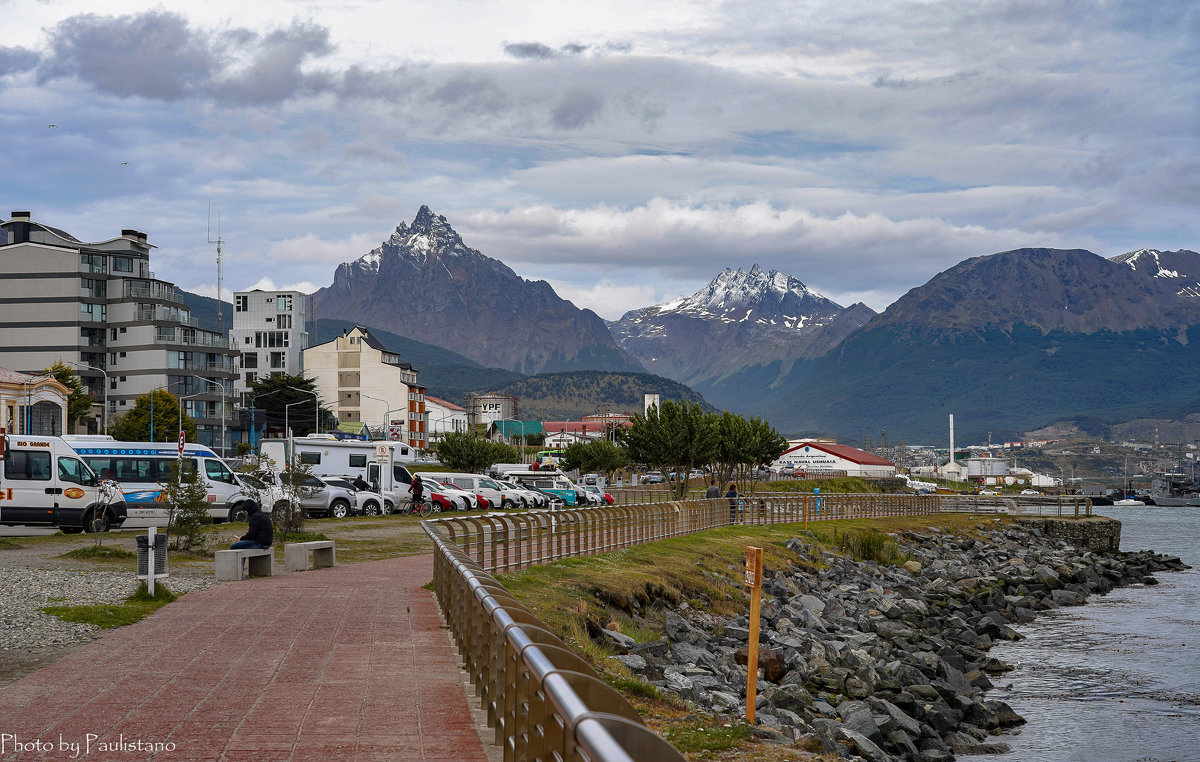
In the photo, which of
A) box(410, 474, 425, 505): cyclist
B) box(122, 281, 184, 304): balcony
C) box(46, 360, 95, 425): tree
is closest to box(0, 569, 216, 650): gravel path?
box(410, 474, 425, 505): cyclist

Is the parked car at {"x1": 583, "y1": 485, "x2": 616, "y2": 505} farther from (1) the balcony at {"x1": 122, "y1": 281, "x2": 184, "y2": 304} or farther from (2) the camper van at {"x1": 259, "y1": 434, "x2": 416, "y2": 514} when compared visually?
(1) the balcony at {"x1": 122, "y1": 281, "x2": 184, "y2": 304}

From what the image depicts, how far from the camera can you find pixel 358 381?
490 ft

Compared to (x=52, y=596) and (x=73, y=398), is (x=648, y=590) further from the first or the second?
(x=73, y=398)

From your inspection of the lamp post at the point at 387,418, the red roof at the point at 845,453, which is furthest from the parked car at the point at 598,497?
the red roof at the point at 845,453

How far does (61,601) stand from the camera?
15922mm

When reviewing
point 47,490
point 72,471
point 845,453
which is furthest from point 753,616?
point 845,453

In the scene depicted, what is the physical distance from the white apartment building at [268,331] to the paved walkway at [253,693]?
138m

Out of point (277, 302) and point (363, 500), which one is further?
point (277, 302)

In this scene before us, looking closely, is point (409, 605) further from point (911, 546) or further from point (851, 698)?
point (911, 546)

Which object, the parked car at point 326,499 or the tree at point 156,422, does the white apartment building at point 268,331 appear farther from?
the parked car at point 326,499

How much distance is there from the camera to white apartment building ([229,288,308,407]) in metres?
149

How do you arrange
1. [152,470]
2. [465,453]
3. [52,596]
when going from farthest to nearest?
[465,453], [152,470], [52,596]

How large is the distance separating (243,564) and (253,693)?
1114 cm

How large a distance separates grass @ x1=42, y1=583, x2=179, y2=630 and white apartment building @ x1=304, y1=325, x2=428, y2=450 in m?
132
